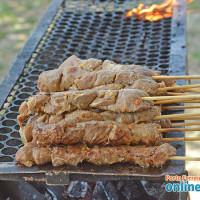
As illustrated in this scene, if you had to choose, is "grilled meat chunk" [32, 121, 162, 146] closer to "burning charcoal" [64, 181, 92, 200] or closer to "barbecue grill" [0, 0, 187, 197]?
"barbecue grill" [0, 0, 187, 197]

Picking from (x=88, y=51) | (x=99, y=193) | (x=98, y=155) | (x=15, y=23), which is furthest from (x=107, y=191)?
(x=15, y=23)

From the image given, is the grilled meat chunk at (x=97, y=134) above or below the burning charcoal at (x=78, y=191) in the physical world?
above

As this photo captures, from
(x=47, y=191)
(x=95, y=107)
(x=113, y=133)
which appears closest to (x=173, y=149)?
(x=113, y=133)

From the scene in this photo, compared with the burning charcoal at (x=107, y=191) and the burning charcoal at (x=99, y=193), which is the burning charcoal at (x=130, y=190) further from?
the burning charcoal at (x=99, y=193)

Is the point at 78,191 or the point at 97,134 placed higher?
the point at 97,134

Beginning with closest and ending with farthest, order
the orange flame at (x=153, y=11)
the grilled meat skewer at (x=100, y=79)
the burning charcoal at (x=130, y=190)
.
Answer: the grilled meat skewer at (x=100, y=79) → the burning charcoal at (x=130, y=190) → the orange flame at (x=153, y=11)

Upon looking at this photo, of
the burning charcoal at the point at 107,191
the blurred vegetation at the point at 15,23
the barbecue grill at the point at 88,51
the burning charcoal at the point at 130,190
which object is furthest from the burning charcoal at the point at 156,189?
the blurred vegetation at the point at 15,23

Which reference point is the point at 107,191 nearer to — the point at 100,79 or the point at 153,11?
the point at 100,79

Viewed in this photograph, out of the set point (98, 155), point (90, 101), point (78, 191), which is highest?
point (90, 101)
